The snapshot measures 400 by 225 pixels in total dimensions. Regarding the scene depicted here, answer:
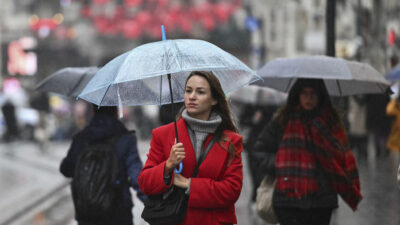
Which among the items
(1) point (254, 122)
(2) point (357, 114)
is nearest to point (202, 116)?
(1) point (254, 122)

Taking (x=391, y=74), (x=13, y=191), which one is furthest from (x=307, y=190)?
(x=13, y=191)

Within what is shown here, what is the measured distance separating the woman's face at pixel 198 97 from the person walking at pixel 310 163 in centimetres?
161

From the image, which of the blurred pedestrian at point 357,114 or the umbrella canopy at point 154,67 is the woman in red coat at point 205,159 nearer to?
the umbrella canopy at point 154,67

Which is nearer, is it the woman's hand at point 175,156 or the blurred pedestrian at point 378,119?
the woman's hand at point 175,156

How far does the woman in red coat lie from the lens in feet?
13.9

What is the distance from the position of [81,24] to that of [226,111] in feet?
172

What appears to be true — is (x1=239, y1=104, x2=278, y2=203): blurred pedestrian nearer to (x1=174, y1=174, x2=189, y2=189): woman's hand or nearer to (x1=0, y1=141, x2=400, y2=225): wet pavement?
(x1=0, y1=141, x2=400, y2=225): wet pavement

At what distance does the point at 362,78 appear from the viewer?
6.06 m

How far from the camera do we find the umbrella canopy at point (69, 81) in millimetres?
6402

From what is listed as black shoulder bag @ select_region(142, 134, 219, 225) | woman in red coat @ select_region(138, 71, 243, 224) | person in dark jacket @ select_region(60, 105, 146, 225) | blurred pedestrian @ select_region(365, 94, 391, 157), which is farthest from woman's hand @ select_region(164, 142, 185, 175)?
blurred pedestrian @ select_region(365, 94, 391, 157)

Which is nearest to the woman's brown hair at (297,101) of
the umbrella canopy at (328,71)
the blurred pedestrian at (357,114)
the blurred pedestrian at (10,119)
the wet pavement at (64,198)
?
the umbrella canopy at (328,71)

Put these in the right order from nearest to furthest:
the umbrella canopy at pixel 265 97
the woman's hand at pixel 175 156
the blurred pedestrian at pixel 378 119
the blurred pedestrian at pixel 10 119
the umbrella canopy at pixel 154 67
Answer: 1. the woman's hand at pixel 175 156
2. the umbrella canopy at pixel 154 67
3. the umbrella canopy at pixel 265 97
4. the blurred pedestrian at pixel 378 119
5. the blurred pedestrian at pixel 10 119

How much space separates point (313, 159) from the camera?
5.88m

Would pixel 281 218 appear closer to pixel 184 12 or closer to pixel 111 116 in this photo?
pixel 111 116
